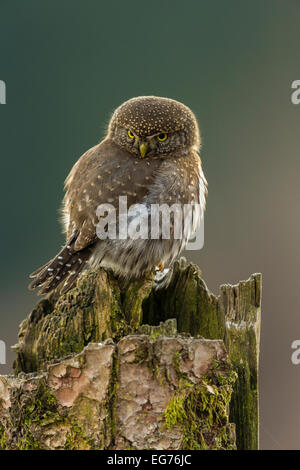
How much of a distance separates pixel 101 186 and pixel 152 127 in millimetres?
567

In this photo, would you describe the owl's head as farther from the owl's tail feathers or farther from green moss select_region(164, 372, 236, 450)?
green moss select_region(164, 372, 236, 450)

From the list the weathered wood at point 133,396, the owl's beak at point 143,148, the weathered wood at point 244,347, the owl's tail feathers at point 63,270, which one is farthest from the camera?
the owl's beak at point 143,148

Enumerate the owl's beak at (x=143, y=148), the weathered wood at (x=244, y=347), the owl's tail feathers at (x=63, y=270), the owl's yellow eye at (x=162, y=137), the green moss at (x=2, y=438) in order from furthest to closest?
1. the owl's yellow eye at (x=162, y=137)
2. the owl's beak at (x=143, y=148)
3. the owl's tail feathers at (x=63, y=270)
4. the weathered wood at (x=244, y=347)
5. the green moss at (x=2, y=438)

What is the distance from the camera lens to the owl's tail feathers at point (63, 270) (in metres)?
3.83

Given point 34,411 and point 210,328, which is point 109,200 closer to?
point 210,328

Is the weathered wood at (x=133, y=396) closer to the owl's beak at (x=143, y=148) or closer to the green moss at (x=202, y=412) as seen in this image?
the green moss at (x=202, y=412)

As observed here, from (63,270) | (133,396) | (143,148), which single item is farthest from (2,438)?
(143,148)

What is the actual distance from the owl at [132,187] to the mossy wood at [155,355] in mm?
385

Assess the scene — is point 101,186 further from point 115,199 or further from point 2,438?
point 2,438

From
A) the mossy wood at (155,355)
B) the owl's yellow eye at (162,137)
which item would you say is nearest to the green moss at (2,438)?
the mossy wood at (155,355)

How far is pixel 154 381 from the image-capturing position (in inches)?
95.3

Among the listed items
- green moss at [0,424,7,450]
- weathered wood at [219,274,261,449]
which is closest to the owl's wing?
weathered wood at [219,274,261,449]

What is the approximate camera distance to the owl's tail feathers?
3.83 meters

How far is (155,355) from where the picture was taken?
242 cm
